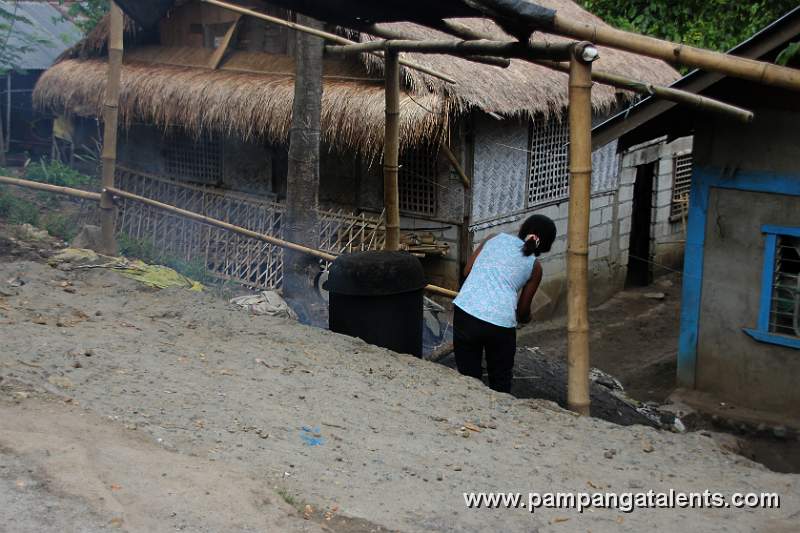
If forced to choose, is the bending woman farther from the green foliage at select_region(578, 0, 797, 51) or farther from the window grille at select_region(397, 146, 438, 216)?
the green foliage at select_region(578, 0, 797, 51)

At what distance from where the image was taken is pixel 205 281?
1078 centimetres

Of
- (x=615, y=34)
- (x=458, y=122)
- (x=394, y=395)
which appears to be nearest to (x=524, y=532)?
(x=394, y=395)

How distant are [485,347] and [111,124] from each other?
5.86 m

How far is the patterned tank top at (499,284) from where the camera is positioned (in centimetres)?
556

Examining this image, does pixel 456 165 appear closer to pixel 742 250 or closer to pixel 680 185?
pixel 742 250

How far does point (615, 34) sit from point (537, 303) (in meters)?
7.30

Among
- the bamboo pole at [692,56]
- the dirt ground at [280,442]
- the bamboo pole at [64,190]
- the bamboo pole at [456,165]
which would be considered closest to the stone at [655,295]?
the bamboo pole at [456,165]

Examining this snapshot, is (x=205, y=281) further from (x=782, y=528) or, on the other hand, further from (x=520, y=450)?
(x=782, y=528)

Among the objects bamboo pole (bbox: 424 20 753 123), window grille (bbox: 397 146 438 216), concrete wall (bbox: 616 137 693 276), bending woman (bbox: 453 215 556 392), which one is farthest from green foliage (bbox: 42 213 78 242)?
concrete wall (bbox: 616 137 693 276)

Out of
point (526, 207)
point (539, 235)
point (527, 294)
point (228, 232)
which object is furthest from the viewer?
point (526, 207)

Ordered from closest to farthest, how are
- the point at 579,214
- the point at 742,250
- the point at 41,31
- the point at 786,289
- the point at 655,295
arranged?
the point at 579,214, the point at 786,289, the point at 742,250, the point at 655,295, the point at 41,31

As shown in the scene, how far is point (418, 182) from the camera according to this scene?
35.8 ft

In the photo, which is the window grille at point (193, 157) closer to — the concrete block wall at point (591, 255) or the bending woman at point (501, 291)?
the concrete block wall at point (591, 255)

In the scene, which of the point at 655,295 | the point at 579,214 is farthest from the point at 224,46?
the point at 579,214
